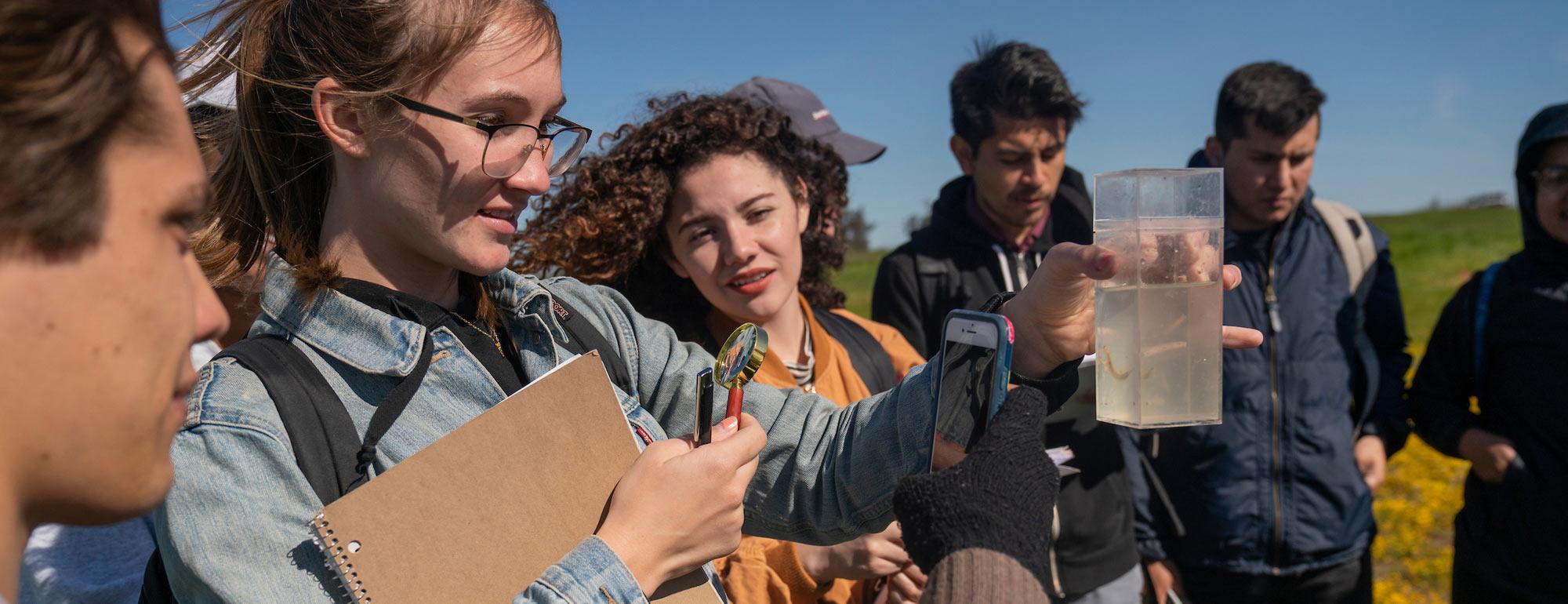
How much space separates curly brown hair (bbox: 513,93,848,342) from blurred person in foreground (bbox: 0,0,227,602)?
2.24 m

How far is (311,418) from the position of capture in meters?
1.62

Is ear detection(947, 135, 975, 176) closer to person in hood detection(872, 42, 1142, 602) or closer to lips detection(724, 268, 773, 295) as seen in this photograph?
person in hood detection(872, 42, 1142, 602)

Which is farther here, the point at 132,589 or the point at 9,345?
the point at 132,589

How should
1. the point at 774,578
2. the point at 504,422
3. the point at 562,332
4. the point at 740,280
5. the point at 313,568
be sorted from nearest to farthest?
the point at 313,568
the point at 504,422
the point at 562,332
the point at 774,578
the point at 740,280

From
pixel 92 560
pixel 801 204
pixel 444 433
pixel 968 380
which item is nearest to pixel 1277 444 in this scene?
pixel 801 204

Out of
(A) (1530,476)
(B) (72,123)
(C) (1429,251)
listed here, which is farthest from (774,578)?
(C) (1429,251)

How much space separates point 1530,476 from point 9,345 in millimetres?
4981

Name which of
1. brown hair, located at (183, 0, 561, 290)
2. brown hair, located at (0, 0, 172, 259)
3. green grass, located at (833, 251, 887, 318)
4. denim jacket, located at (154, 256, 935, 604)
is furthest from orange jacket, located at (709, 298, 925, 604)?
green grass, located at (833, 251, 887, 318)

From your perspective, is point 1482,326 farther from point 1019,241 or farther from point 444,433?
point 444,433

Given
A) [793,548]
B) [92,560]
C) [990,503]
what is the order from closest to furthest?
[990,503]
[92,560]
[793,548]

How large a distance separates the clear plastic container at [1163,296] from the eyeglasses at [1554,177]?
3298mm

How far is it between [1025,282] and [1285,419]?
1.33m

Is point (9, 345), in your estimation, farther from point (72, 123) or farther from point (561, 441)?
point (561, 441)

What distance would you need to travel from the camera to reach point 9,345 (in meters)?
0.98
